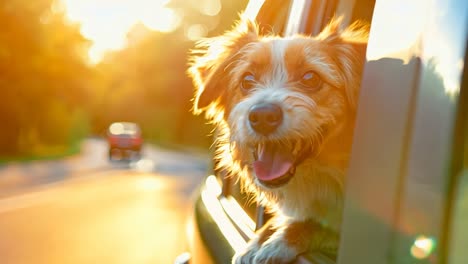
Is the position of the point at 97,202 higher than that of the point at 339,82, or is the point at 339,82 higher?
the point at 339,82

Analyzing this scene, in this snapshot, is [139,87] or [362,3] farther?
[139,87]

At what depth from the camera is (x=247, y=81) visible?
2867 millimetres

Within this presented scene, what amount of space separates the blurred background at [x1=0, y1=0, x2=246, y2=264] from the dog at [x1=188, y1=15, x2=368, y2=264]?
1.10 m

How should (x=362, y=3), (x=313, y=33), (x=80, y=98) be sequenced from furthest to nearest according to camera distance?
(x=80, y=98), (x=313, y=33), (x=362, y=3)

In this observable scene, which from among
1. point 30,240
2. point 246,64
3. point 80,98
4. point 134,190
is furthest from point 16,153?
point 246,64

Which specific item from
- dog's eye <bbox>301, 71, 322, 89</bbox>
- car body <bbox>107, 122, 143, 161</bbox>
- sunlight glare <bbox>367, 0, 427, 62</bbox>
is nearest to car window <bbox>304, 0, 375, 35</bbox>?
dog's eye <bbox>301, 71, 322, 89</bbox>

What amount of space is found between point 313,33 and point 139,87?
189 feet

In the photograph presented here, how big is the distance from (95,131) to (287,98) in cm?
7629

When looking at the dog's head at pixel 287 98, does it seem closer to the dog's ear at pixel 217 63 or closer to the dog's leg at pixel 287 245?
the dog's ear at pixel 217 63

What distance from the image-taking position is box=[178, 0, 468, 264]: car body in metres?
1.09

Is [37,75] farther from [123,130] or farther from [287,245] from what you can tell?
[287,245]

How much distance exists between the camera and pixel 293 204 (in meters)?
2.49

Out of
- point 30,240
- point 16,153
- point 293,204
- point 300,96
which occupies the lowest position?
point 16,153

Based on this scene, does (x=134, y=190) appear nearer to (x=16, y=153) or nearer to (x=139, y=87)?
(x=16, y=153)
